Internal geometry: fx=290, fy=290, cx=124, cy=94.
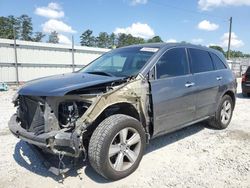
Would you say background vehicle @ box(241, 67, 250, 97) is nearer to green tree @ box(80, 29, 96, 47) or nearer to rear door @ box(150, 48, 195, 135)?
rear door @ box(150, 48, 195, 135)

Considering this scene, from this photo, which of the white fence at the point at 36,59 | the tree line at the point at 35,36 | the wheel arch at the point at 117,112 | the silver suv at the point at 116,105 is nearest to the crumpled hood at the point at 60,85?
the silver suv at the point at 116,105

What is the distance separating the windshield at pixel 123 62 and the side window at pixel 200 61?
39.8 inches

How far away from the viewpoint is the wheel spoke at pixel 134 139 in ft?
13.3

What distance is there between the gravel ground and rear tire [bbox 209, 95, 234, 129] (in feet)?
1.08

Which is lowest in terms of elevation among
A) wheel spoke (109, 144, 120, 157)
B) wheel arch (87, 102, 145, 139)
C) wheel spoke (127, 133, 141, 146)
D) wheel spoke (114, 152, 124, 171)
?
wheel spoke (114, 152, 124, 171)

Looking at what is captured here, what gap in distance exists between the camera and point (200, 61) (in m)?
5.73

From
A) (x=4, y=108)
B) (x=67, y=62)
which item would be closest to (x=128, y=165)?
(x=4, y=108)

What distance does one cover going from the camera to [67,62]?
58.5ft

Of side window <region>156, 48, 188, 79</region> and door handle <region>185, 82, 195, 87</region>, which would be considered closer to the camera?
side window <region>156, 48, 188, 79</region>

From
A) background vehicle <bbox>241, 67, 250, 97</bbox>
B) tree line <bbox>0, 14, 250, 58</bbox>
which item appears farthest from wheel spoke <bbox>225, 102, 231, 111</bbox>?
tree line <bbox>0, 14, 250, 58</bbox>

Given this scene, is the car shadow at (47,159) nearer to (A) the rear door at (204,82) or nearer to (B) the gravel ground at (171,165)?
(B) the gravel ground at (171,165)

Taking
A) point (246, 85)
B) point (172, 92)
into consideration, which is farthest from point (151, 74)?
point (246, 85)

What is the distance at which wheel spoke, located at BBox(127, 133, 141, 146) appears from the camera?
4063 mm

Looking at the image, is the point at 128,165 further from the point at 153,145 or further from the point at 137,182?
the point at 153,145
